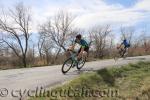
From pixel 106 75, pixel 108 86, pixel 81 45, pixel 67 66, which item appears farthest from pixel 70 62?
pixel 108 86

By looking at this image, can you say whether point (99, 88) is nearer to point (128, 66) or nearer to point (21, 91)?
point (21, 91)

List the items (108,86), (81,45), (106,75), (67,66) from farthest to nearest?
1. (81,45)
2. (67,66)
3. (106,75)
4. (108,86)

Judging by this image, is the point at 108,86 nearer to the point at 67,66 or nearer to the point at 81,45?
the point at 67,66

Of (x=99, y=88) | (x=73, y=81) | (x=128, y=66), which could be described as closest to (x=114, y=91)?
(x=99, y=88)

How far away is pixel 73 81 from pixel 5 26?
1454 inches

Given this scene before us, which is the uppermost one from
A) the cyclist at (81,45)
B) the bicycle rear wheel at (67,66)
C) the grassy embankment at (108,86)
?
the cyclist at (81,45)

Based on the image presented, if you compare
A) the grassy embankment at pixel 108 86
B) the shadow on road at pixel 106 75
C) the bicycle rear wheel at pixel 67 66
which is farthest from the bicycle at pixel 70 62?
the grassy embankment at pixel 108 86

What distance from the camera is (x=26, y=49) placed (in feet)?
162

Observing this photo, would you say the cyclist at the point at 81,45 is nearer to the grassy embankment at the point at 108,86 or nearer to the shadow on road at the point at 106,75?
the shadow on road at the point at 106,75

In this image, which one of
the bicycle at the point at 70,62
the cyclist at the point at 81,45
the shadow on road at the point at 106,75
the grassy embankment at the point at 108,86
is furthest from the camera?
the cyclist at the point at 81,45

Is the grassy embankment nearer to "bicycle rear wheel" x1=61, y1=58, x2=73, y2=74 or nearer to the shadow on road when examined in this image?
the shadow on road

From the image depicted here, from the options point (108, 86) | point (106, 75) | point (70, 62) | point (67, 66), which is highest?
point (70, 62)

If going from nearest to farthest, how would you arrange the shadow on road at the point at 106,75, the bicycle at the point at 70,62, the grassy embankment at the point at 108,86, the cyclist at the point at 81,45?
1. the grassy embankment at the point at 108,86
2. the shadow on road at the point at 106,75
3. the bicycle at the point at 70,62
4. the cyclist at the point at 81,45

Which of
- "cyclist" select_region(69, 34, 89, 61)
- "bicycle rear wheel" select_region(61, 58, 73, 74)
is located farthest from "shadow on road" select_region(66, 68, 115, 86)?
"cyclist" select_region(69, 34, 89, 61)
